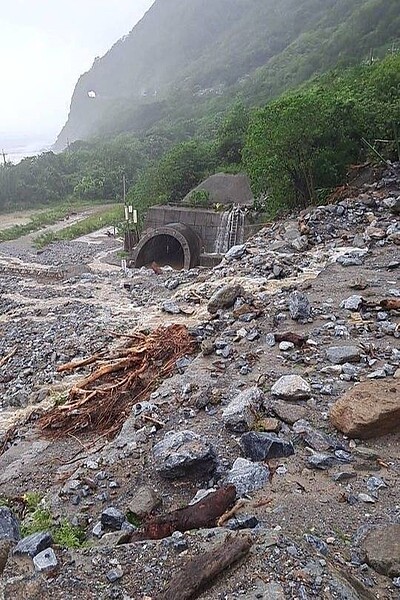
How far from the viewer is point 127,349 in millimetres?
9094

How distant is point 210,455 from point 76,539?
1.23 m

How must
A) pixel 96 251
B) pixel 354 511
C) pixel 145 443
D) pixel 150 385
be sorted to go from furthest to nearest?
pixel 96 251
pixel 150 385
pixel 145 443
pixel 354 511


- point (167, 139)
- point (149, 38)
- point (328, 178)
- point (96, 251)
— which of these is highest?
point (149, 38)

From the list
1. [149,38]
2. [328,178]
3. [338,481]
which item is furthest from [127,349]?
[149,38]

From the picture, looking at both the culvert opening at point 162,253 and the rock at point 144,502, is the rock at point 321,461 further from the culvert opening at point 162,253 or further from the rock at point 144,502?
the culvert opening at point 162,253

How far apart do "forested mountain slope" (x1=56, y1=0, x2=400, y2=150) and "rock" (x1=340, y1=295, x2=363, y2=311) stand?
42.4 metres

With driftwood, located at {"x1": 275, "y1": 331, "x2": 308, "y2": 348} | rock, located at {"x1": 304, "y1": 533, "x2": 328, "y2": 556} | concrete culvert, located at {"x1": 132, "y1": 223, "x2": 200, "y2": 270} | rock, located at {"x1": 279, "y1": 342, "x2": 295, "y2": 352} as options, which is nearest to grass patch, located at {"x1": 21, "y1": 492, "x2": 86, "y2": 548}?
rock, located at {"x1": 304, "y1": 533, "x2": 328, "y2": 556}

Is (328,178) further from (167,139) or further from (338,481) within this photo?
(167,139)

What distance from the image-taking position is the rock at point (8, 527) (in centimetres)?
395

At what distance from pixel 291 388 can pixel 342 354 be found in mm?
1045

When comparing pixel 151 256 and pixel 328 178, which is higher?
pixel 328 178

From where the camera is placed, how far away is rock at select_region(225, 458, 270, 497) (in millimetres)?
4211

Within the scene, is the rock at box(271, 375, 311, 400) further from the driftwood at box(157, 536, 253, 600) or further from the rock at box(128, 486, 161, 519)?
the driftwood at box(157, 536, 253, 600)

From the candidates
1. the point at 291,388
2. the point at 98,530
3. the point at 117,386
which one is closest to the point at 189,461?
the point at 98,530
